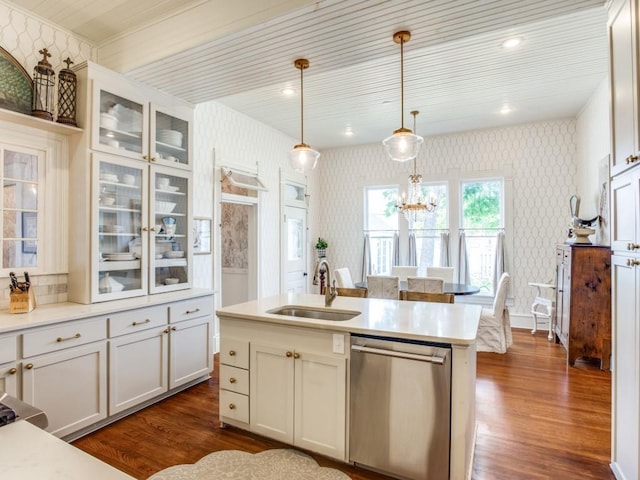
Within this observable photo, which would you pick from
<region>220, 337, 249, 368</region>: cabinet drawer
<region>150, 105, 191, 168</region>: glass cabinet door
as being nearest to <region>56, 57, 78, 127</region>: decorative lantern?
<region>150, 105, 191, 168</region>: glass cabinet door

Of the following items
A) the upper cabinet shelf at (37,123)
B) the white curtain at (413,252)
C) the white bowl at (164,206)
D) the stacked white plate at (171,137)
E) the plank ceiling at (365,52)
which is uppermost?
the plank ceiling at (365,52)

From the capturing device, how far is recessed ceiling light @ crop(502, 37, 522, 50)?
3.12 meters

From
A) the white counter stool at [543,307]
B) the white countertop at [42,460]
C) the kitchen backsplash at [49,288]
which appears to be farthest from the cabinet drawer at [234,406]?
the white counter stool at [543,307]

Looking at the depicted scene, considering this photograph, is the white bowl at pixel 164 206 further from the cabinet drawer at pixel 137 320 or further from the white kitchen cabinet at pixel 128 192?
the cabinet drawer at pixel 137 320

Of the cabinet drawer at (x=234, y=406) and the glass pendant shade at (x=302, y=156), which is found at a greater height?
the glass pendant shade at (x=302, y=156)

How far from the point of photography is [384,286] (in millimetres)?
4379

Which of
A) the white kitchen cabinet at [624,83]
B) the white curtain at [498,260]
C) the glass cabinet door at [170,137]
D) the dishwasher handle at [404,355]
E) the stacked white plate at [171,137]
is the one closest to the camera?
the white kitchen cabinet at [624,83]

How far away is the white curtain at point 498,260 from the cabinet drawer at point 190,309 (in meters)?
4.43

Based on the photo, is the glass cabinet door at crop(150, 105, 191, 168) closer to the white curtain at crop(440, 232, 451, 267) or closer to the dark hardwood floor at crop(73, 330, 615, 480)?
the dark hardwood floor at crop(73, 330, 615, 480)

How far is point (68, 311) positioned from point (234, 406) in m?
1.40

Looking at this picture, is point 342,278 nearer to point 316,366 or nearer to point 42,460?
point 316,366

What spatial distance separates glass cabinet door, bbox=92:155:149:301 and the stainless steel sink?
4.73 ft

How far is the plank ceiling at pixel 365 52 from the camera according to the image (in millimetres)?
2311

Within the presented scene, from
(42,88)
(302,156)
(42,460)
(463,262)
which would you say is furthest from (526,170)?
(42,460)
